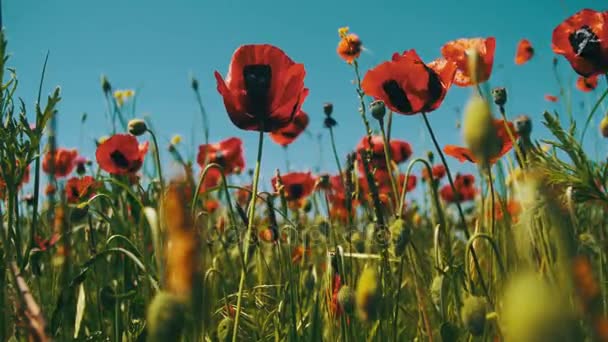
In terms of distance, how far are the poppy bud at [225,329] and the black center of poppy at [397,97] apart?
651 millimetres

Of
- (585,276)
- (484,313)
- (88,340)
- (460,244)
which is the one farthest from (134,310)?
(460,244)

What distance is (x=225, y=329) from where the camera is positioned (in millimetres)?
999

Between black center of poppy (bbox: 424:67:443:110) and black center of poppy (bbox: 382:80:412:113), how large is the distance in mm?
45

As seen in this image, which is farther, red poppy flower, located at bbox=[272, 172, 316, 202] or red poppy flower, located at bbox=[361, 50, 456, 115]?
red poppy flower, located at bbox=[272, 172, 316, 202]

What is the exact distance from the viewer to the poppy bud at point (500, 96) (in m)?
1.47

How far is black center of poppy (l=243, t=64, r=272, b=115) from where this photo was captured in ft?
3.80

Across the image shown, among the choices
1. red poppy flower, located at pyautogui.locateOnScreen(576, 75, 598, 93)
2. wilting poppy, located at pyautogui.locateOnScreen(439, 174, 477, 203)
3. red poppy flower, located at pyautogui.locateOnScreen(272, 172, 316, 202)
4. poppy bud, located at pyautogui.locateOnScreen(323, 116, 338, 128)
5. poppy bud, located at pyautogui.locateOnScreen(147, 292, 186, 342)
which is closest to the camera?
poppy bud, located at pyautogui.locateOnScreen(147, 292, 186, 342)

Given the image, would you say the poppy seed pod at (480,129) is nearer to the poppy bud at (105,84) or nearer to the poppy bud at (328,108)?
the poppy bud at (328,108)

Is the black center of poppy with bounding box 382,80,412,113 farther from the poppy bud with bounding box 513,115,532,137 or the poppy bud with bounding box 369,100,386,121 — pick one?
the poppy bud with bounding box 513,115,532,137

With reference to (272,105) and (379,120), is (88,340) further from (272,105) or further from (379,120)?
(379,120)

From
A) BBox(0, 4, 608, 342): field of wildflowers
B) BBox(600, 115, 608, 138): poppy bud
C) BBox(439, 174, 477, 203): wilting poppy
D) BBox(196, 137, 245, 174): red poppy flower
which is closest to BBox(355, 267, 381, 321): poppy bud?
BBox(0, 4, 608, 342): field of wildflowers

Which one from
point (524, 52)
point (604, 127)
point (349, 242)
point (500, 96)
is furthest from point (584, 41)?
point (524, 52)

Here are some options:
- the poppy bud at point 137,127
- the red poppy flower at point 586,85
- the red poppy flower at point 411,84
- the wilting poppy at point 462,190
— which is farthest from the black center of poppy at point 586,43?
the wilting poppy at point 462,190

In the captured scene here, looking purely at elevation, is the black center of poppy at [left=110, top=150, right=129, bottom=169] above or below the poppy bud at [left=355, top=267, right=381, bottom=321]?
above
